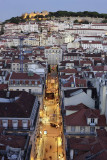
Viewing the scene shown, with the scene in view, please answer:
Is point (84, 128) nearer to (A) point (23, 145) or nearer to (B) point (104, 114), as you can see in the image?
(B) point (104, 114)

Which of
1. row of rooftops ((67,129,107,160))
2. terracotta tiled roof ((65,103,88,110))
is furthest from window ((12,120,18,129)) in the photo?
row of rooftops ((67,129,107,160))

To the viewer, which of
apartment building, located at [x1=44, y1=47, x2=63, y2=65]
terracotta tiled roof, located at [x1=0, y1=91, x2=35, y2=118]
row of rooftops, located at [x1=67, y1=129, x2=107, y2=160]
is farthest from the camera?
apartment building, located at [x1=44, y1=47, x2=63, y2=65]

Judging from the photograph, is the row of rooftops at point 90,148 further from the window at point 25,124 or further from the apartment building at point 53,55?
the apartment building at point 53,55

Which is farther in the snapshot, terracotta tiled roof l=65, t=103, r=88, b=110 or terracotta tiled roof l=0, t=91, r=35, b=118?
terracotta tiled roof l=65, t=103, r=88, b=110

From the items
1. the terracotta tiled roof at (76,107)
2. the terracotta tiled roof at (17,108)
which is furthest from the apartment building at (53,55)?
the terracotta tiled roof at (17,108)

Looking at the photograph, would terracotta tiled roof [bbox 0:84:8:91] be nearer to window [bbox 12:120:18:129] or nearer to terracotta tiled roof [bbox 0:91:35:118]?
terracotta tiled roof [bbox 0:91:35:118]

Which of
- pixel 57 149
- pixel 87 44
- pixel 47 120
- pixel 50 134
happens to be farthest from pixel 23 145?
pixel 87 44

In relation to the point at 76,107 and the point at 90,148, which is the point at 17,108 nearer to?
the point at 76,107

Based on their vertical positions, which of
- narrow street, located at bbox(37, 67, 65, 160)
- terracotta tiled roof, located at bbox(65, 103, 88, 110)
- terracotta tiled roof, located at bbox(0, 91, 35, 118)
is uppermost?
terracotta tiled roof, located at bbox(0, 91, 35, 118)
